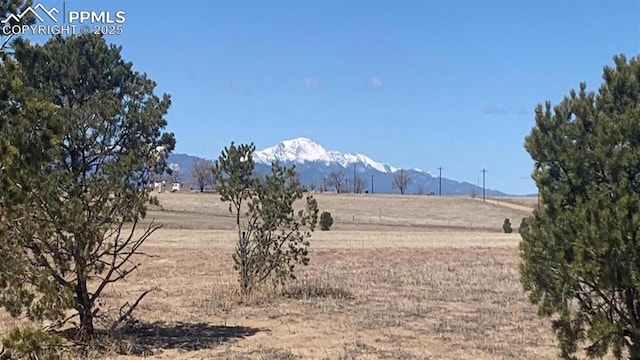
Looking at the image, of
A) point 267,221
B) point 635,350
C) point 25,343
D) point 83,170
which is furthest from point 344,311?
point 25,343

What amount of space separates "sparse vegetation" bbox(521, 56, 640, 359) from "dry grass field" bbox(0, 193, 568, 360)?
334 centimetres

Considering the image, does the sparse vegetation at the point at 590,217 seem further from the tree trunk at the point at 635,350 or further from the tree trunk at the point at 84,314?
A: the tree trunk at the point at 84,314

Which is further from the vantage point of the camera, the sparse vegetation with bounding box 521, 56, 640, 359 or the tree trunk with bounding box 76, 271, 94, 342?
the tree trunk with bounding box 76, 271, 94, 342

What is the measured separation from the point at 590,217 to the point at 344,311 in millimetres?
8320

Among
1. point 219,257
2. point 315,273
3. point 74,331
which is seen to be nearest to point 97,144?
point 74,331

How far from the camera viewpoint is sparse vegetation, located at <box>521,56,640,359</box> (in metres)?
6.57

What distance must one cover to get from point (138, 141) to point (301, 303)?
5.87m

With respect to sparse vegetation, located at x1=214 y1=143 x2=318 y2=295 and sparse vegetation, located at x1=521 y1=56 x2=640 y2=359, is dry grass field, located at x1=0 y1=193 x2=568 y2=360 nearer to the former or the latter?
sparse vegetation, located at x1=214 y1=143 x2=318 y2=295

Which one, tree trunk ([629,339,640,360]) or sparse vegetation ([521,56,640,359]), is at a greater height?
sparse vegetation ([521,56,640,359])

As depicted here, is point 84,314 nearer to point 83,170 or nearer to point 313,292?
point 83,170

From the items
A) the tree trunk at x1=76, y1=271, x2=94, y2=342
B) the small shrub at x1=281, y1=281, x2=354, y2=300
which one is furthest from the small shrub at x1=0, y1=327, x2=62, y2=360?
the small shrub at x1=281, y1=281, x2=354, y2=300

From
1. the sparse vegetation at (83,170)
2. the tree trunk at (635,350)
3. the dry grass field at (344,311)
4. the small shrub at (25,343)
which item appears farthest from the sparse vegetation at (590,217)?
the sparse vegetation at (83,170)

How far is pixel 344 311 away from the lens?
14461 millimetres

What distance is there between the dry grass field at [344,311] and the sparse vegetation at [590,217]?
3338 mm
